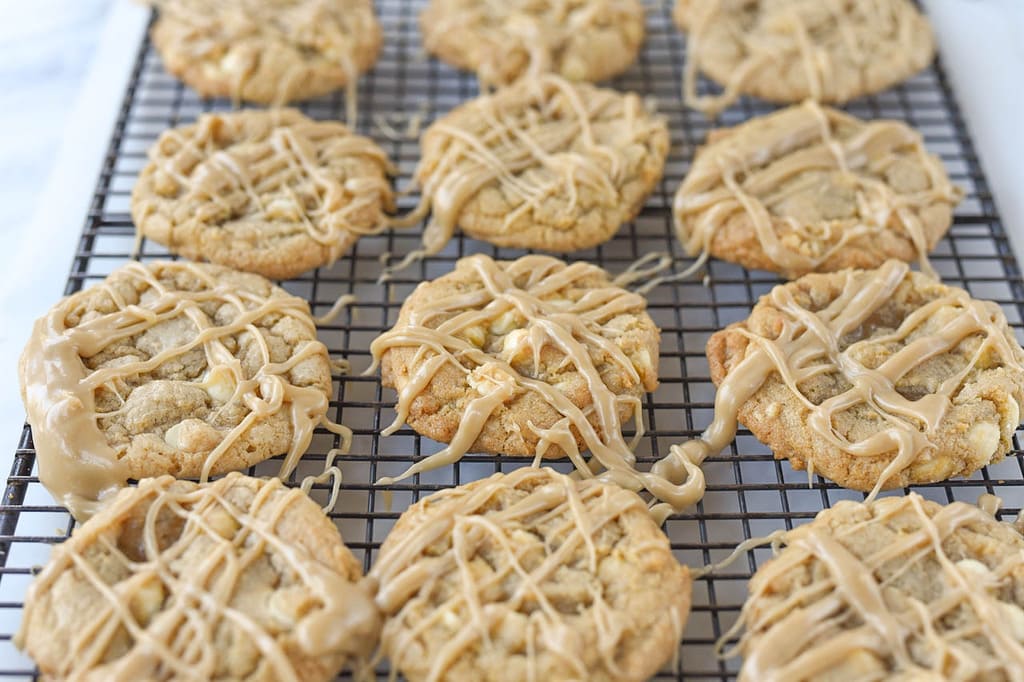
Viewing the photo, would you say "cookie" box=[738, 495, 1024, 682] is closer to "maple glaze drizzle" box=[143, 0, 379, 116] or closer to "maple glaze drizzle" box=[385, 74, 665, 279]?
"maple glaze drizzle" box=[385, 74, 665, 279]

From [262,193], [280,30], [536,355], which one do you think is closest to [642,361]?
[536,355]

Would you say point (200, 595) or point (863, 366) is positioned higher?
point (200, 595)

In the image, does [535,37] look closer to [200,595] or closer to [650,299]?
[650,299]

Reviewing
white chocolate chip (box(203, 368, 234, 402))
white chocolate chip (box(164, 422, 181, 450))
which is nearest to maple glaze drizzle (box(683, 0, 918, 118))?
white chocolate chip (box(203, 368, 234, 402))

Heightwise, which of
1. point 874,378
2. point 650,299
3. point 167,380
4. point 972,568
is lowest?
point 650,299

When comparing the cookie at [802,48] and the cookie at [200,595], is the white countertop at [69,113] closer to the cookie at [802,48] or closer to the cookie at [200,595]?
the cookie at [802,48]

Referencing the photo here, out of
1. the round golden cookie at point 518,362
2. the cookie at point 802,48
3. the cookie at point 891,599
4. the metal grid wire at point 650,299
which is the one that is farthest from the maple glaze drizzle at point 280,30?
the cookie at point 891,599

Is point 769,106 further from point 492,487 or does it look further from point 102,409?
point 102,409
